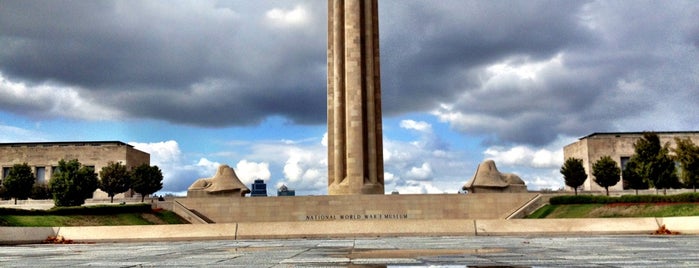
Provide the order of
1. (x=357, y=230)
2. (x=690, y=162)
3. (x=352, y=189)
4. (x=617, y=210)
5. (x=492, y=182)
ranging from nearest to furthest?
(x=357, y=230) → (x=617, y=210) → (x=352, y=189) → (x=690, y=162) → (x=492, y=182)

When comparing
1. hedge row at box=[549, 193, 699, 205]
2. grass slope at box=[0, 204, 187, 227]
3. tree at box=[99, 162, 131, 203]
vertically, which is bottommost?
grass slope at box=[0, 204, 187, 227]

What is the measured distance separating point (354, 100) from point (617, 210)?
21.4 meters

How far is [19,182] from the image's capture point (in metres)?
76.6

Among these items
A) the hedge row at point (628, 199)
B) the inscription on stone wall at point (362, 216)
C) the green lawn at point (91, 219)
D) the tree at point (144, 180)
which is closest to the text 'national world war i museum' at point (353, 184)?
the inscription on stone wall at point (362, 216)

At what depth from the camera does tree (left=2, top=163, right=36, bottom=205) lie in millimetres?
76125

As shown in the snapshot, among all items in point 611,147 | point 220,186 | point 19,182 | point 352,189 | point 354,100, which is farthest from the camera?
point 611,147

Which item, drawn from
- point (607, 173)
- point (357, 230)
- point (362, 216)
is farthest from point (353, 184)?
point (607, 173)

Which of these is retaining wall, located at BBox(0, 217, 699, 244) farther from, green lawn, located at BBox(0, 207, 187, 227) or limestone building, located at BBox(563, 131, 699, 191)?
limestone building, located at BBox(563, 131, 699, 191)

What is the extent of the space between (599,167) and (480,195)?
84.1 ft

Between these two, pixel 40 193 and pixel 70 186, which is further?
pixel 40 193

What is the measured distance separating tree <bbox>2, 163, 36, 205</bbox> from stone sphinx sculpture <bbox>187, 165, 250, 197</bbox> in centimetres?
3562

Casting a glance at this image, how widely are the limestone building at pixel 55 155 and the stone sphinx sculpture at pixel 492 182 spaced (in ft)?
201

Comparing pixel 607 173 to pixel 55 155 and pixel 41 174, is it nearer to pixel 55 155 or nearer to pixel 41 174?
pixel 55 155

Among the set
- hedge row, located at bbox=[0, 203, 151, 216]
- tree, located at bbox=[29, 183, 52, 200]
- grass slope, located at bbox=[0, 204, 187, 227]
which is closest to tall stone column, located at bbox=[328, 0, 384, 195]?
grass slope, located at bbox=[0, 204, 187, 227]
